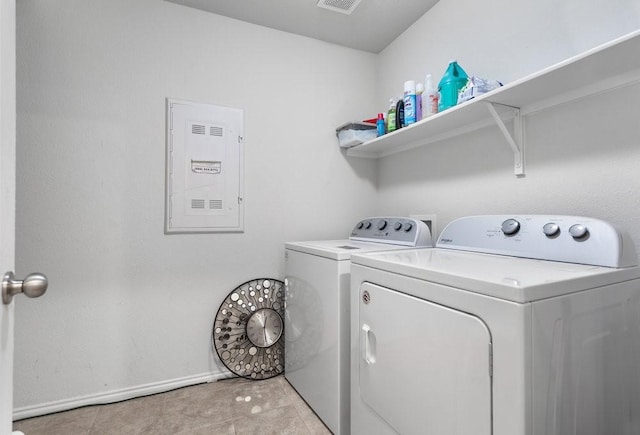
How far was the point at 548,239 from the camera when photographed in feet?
3.83

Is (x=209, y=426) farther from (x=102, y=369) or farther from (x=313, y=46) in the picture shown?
(x=313, y=46)

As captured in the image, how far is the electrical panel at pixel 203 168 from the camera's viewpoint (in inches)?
78.3

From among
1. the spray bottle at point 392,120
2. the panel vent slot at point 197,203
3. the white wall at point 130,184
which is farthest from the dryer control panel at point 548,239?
the panel vent slot at point 197,203

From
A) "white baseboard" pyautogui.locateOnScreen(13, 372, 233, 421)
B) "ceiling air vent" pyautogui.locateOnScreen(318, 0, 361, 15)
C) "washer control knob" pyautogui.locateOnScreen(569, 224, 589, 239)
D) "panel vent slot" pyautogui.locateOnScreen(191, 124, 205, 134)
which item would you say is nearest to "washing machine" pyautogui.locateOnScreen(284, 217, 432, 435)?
"white baseboard" pyautogui.locateOnScreen(13, 372, 233, 421)

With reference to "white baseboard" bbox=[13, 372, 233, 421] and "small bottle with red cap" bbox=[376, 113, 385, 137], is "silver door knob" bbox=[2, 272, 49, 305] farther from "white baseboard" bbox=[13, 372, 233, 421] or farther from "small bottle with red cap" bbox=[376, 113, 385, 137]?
"small bottle with red cap" bbox=[376, 113, 385, 137]

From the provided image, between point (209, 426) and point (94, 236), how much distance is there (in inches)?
48.5

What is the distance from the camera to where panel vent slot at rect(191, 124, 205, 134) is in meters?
2.03

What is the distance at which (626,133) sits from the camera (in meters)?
1.16

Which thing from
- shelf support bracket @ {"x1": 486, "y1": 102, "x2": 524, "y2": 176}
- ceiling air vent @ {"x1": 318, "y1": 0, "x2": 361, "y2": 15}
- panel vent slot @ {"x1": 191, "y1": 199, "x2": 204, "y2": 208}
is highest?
ceiling air vent @ {"x1": 318, "y1": 0, "x2": 361, "y2": 15}

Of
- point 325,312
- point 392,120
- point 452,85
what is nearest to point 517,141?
point 452,85

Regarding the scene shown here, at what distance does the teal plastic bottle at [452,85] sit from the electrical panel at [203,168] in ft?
4.24

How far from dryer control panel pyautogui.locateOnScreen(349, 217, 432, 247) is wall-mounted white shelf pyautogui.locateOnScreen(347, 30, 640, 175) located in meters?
0.53

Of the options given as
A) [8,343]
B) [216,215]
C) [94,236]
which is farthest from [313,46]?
[8,343]

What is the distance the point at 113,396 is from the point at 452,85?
254cm
